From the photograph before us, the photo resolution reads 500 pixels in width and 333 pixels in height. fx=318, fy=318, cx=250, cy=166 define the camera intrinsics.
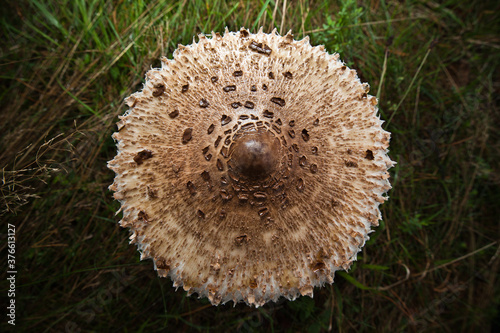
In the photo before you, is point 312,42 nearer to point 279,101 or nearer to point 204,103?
point 279,101

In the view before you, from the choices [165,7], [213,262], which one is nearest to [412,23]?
[165,7]

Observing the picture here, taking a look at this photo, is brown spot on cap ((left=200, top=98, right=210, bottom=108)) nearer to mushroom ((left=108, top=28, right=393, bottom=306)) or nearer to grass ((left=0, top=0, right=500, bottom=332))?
mushroom ((left=108, top=28, right=393, bottom=306))

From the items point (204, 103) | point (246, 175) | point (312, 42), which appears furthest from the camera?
point (312, 42)

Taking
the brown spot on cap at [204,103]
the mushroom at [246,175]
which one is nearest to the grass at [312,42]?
the mushroom at [246,175]

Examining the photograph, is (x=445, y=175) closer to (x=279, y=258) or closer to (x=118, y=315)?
(x=279, y=258)

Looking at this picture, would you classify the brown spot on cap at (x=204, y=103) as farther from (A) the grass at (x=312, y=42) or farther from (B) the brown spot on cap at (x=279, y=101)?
(A) the grass at (x=312, y=42)

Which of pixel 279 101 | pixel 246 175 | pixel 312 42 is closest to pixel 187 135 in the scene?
pixel 246 175
